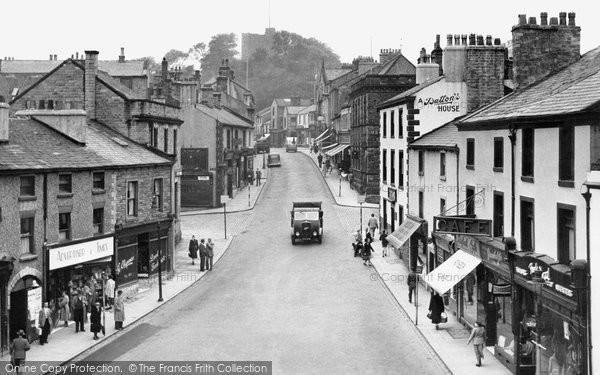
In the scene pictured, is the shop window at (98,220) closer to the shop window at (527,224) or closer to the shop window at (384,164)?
the shop window at (527,224)

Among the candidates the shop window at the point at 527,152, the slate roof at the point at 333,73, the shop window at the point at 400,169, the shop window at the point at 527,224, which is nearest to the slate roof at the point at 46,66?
the slate roof at the point at 333,73

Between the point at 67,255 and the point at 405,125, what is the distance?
Answer: 65.1 ft

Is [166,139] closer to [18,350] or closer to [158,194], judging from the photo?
[158,194]

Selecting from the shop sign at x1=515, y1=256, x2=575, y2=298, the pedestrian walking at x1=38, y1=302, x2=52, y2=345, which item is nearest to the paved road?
the pedestrian walking at x1=38, y1=302, x2=52, y2=345

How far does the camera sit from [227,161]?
64.1 meters

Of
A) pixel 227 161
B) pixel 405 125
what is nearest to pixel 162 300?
pixel 405 125

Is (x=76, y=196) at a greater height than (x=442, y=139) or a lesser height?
lesser

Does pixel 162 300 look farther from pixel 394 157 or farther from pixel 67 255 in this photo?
pixel 394 157

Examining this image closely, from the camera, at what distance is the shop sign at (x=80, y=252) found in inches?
1008

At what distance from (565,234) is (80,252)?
18126 millimetres

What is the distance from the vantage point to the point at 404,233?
34.2m

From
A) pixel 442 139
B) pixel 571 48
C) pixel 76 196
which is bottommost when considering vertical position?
pixel 76 196

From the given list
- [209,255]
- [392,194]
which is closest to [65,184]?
[209,255]

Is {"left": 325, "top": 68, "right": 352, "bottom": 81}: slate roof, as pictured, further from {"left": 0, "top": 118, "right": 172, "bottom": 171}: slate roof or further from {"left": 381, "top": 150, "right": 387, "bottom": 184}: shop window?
{"left": 0, "top": 118, "right": 172, "bottom": 171}: slate roof
